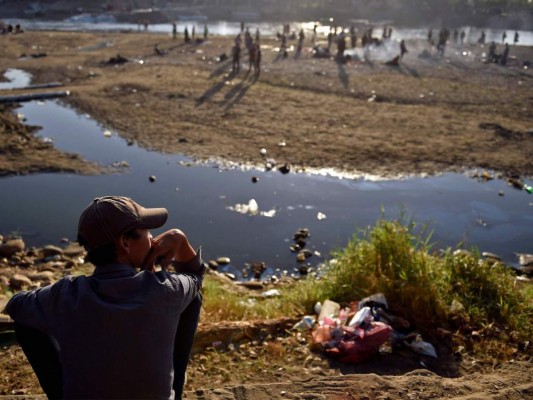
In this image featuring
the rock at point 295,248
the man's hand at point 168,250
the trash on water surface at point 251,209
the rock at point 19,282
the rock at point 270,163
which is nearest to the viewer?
the man's hand at point 168,250

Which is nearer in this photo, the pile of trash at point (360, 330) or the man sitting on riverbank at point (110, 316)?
the man sitting on riverbank at point (110, 316)

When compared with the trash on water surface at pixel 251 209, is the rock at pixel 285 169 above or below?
above

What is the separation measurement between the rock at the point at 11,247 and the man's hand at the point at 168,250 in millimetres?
5949

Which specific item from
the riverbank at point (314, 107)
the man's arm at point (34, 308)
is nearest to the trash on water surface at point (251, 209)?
the riverbank at point (314, 107)

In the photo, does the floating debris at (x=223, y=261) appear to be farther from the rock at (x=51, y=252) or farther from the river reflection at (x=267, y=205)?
the rock at (x=51, y=252)

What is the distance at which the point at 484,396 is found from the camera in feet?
12.9

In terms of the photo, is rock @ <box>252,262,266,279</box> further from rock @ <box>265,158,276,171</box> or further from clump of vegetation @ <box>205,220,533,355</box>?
rock @ <box>265,158,276,171</box>

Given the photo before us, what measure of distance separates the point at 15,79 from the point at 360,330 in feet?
62.8

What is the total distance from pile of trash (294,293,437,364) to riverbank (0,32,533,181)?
655 cm

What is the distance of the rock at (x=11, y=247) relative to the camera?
772 centimetres

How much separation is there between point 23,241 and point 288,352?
209 inches

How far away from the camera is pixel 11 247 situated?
7781 millimetres

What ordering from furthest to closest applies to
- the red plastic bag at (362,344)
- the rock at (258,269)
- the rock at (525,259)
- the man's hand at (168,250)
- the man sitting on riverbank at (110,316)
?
the rock at (525,259)
the rock at (258,269)
the red plastic bag at (362,344)
the man's hand at (168,250)
the man sitting on riverbank at (110,316)

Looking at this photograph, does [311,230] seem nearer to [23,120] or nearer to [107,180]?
[107,180]
